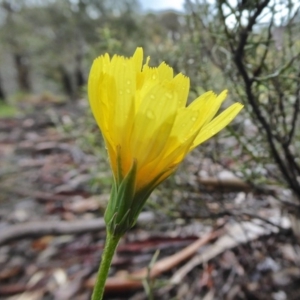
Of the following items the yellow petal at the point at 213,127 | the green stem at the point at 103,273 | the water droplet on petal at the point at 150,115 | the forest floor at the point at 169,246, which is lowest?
the forest floor at the point at 169,246

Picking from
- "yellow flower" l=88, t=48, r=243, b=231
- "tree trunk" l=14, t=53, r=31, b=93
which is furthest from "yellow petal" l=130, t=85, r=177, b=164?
"tree trunk" l=14, t=53, r=31, b=93

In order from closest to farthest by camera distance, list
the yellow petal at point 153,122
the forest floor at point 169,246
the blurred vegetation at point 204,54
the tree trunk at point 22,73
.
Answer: the yellow petal at point 153,122, the blurred vegetation at point 204,54, the forest floor at point 169,246, the tree trunk at point 22,73

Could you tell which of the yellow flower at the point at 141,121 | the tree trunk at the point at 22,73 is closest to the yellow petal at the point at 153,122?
the yellow flower at the point at 141,121

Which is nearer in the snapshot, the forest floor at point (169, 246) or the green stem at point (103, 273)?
the green stem at point (103, 273)

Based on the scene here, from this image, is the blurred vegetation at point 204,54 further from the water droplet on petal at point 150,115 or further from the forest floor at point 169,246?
the water droplet on petal at point 150,115

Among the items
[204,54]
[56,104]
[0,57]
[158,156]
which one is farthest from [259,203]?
[0,57]

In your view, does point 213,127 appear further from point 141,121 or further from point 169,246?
point 169,246

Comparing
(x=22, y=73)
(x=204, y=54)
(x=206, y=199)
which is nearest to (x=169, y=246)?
(x=206, y=199)

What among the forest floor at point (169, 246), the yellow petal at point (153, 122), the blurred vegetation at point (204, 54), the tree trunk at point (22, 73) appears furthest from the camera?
the tree trunk at point (22, 73)
